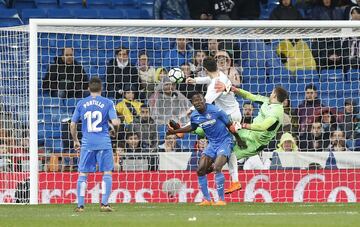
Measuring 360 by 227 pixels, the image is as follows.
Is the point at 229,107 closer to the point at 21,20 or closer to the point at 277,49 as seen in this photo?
the point at 277,49

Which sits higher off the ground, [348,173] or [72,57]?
[72,57]

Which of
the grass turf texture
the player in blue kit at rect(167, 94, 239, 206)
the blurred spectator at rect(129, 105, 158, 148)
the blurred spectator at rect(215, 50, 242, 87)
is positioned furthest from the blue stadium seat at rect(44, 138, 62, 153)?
the player in blue kit at rect(167, 94, 239, 206)

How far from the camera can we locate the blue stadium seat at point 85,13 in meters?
23.5

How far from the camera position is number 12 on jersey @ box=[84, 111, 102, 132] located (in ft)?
49.2

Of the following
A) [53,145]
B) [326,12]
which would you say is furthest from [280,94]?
[326,12]

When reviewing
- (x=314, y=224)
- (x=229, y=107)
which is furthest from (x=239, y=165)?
(x=314, y=224)

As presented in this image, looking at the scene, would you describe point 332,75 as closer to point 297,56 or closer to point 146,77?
Answer: point 297,56

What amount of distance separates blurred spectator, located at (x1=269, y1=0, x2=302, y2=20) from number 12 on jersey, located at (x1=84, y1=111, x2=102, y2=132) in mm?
8980

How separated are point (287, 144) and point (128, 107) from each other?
2.88m

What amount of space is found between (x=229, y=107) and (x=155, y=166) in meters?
1.64

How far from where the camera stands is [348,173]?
730 inches

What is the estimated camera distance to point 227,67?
19.6 metres

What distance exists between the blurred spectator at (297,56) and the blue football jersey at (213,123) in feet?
13.6

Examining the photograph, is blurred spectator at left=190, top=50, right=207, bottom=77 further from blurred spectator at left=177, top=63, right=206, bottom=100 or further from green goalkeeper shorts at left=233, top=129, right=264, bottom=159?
green goalkeeper shorts at left=233, top=129, right=264, bottom=159
